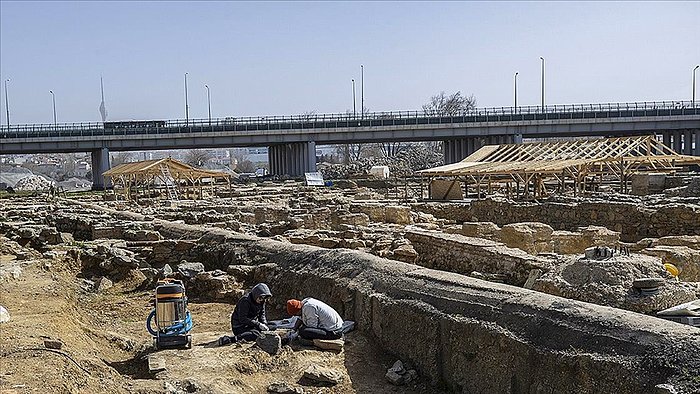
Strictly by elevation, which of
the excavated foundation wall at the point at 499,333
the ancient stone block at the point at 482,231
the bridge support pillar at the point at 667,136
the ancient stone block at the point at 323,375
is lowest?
the ancient stone block at the point at 323,375

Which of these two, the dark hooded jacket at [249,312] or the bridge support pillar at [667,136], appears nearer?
the dark hooded jacket at [249,312]

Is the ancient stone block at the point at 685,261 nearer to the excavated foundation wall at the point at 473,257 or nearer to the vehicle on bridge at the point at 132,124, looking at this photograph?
the excavated foundation wall at the point at 473,257

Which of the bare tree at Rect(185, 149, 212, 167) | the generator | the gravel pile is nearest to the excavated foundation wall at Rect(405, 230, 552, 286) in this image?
the generator

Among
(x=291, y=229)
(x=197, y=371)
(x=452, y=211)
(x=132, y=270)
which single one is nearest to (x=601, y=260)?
(x=197, y=371)

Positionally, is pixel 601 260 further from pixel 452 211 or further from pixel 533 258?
pixel 452 211

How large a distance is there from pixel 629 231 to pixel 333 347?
13.1 meters

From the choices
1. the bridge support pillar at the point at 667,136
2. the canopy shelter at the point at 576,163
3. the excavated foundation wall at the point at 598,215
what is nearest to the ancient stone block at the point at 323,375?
the excavated foundation wall at the point at 598,215

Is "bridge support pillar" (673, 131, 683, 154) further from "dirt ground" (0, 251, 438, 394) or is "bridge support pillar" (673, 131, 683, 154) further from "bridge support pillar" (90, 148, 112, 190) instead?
"dirt ground" (0, 251, 438, 394)

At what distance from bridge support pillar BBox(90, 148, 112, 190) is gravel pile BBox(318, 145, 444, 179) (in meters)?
19.9

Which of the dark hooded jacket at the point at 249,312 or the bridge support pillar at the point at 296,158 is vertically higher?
the bridge support pillar at the point at 296,158

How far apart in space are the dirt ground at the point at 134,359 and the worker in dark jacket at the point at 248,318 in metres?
0.22

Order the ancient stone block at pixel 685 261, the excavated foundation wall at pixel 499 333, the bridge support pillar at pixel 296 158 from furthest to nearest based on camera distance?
the bridge support pillar at pixel 296 158 → the ancient stone block at pixel 685 261 → the excavated foundation wall at pixel 499 333

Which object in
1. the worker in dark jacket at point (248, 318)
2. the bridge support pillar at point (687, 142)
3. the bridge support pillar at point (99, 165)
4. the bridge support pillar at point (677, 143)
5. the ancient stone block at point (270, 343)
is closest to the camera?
the ancient stone block at point (270, 343)

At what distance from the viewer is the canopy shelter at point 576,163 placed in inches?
1062
